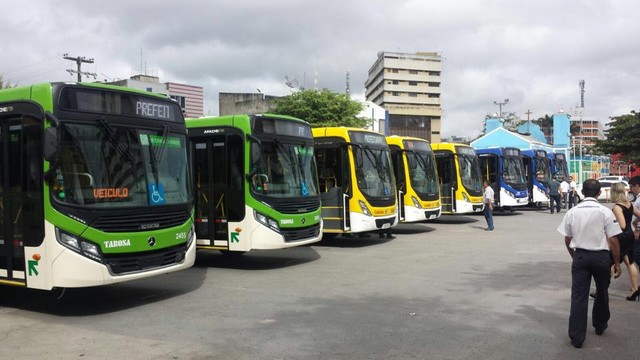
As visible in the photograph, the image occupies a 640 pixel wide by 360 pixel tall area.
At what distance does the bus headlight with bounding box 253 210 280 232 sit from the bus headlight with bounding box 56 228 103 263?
390 cm

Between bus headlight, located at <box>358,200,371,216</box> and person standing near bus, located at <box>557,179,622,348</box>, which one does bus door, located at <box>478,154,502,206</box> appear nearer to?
bus headlight, located at <box>358,200,371,216</box>

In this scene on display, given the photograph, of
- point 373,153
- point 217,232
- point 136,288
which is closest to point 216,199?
point 217,232

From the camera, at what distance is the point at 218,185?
36.8 feet

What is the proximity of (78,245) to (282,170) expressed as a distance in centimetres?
496

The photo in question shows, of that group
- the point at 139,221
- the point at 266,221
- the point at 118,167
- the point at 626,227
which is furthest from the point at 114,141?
the point at 626,227

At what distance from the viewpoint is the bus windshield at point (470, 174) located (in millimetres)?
21703

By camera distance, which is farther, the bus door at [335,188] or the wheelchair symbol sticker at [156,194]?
the bus door at [335,188]

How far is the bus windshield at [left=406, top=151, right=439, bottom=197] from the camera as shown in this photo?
18281 millimetres

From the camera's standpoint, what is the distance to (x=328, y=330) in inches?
257

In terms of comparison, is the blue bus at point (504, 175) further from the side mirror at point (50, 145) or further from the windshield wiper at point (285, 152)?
the side mirror at point (50, 145)

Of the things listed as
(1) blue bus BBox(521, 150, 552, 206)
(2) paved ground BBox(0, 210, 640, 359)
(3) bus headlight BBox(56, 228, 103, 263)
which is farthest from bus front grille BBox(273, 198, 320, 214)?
(1) blue bus BBox(521, 150, 552, 206)

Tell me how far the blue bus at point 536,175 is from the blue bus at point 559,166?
249 centimetres

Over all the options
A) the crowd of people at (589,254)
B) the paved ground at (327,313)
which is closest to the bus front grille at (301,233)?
the paved ground at (327,313)

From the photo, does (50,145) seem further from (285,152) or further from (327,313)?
(285,152)
